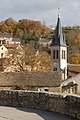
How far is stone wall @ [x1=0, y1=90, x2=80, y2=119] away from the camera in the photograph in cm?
1398

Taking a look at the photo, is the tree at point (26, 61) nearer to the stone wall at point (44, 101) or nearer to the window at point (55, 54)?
the window at point (55, 54)

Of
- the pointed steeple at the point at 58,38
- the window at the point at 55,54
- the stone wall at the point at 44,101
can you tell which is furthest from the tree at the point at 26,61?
the stone wall at the point at 44,101

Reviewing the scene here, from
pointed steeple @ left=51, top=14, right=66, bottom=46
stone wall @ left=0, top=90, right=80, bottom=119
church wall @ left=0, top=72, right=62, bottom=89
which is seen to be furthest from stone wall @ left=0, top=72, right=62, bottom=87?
pointed steeple @ left=51, top=14, right=66, bottom=46

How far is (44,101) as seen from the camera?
16.2 meters

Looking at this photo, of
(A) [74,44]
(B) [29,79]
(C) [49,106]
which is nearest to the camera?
(C) [49,106]

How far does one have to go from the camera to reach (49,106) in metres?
15.8

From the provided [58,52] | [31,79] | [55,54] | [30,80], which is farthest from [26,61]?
[58,52]

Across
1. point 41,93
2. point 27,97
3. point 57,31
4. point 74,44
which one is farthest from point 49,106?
point 74,44

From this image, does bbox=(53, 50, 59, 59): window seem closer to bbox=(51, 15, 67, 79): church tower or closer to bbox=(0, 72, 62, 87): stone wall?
bbox=(51, 15, 67, 79): church tower

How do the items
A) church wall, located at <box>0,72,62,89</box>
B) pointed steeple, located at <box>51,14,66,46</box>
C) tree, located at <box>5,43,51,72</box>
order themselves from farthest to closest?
1. pointed steeple, located at <box>51,14,66,46</box>
2. tree, located at <box>5,43,51,72</box>
3. church wall, located at <box>0,72,62,89</box>

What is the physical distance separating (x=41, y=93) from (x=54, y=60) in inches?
1846

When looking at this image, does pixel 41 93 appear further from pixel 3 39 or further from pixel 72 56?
pixel 3 39

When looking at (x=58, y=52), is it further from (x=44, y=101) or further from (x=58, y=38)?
(x=44, y=101)

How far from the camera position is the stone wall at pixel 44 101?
13978 mm
